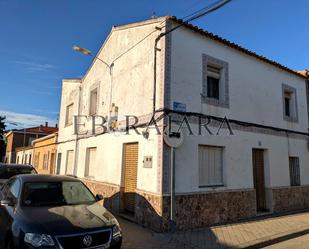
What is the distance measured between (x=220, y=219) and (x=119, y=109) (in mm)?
5173

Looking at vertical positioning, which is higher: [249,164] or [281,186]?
[249,164]

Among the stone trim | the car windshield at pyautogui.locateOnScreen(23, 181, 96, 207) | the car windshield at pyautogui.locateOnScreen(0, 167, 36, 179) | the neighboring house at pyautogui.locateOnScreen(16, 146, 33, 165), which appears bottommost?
the car windshield at pyautogui.locateOnScreen(23, 181, 96, 207)

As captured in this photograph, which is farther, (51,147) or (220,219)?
(51,147)

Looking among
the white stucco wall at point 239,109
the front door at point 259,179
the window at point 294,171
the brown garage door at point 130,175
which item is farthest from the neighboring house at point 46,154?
the window at point 294,171

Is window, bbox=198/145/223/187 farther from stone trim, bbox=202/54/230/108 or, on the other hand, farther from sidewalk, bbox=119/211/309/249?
stone trim, bbox=202/54/230/108

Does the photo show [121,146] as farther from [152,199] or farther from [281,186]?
[281,186]

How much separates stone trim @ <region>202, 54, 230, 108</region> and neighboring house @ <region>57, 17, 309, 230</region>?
0.04m

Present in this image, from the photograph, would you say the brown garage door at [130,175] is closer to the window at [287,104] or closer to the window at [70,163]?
the window at [70,163]

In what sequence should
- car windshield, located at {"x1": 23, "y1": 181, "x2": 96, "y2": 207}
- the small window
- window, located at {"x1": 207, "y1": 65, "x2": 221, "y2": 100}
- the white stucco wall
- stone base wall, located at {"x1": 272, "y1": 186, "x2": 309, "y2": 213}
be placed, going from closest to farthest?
car windshield, located at {"x1": 23, "y1": 181, "x2": 96, "y2": 207}
the white stucco wall
window, located at {"x1": 207, "y1": 65, "x2": 221, "y2": 100}
stone base wall, located at {"x1": 272, "y1": 186, "x2": 309, "y2": 213}
the small window

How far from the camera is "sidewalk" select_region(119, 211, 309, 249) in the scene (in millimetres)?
6148

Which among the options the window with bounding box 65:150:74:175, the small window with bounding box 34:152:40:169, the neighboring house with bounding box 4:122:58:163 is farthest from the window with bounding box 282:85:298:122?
the neighboring house with bounding box 4:122:58:163

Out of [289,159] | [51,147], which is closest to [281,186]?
[289,159]

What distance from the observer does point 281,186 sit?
1067cm

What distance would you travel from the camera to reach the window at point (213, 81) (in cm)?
923
